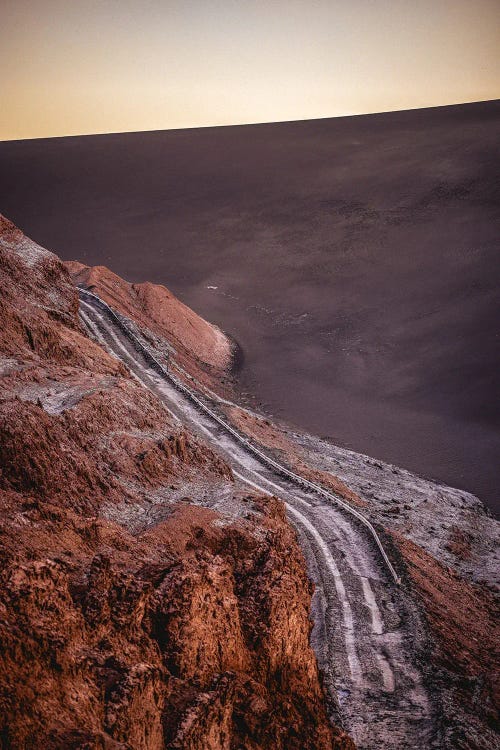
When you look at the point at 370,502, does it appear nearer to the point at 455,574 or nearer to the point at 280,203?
the point at 455,574

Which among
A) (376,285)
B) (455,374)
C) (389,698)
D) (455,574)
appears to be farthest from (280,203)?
(389,698)

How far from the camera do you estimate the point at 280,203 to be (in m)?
83.3

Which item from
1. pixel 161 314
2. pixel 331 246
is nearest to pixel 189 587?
pixel 161 314

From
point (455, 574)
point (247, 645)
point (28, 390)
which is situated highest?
point (455, 574)

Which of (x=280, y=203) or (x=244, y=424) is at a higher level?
(x=280, y=203)

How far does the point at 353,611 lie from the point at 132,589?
8.86 m

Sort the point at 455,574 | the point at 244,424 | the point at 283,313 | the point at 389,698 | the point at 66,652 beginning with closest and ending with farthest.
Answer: the point at 66,652 < the point at 389,698 < the point at 455,574 < the point at 244,424 < the point at 283,313

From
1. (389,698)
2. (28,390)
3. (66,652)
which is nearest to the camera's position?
(66,652)

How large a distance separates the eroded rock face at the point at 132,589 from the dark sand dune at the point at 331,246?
1927cm

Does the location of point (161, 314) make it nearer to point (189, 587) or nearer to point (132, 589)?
point (189, 587)

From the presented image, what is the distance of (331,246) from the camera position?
7056cm

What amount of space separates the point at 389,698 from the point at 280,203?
7348cm

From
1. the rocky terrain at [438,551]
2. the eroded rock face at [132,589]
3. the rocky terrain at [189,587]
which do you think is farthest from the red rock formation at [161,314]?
the eroded rock face at [132,589]

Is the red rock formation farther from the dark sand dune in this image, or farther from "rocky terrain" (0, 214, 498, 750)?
"rocky terrain" (0, 214, 498, 750)
